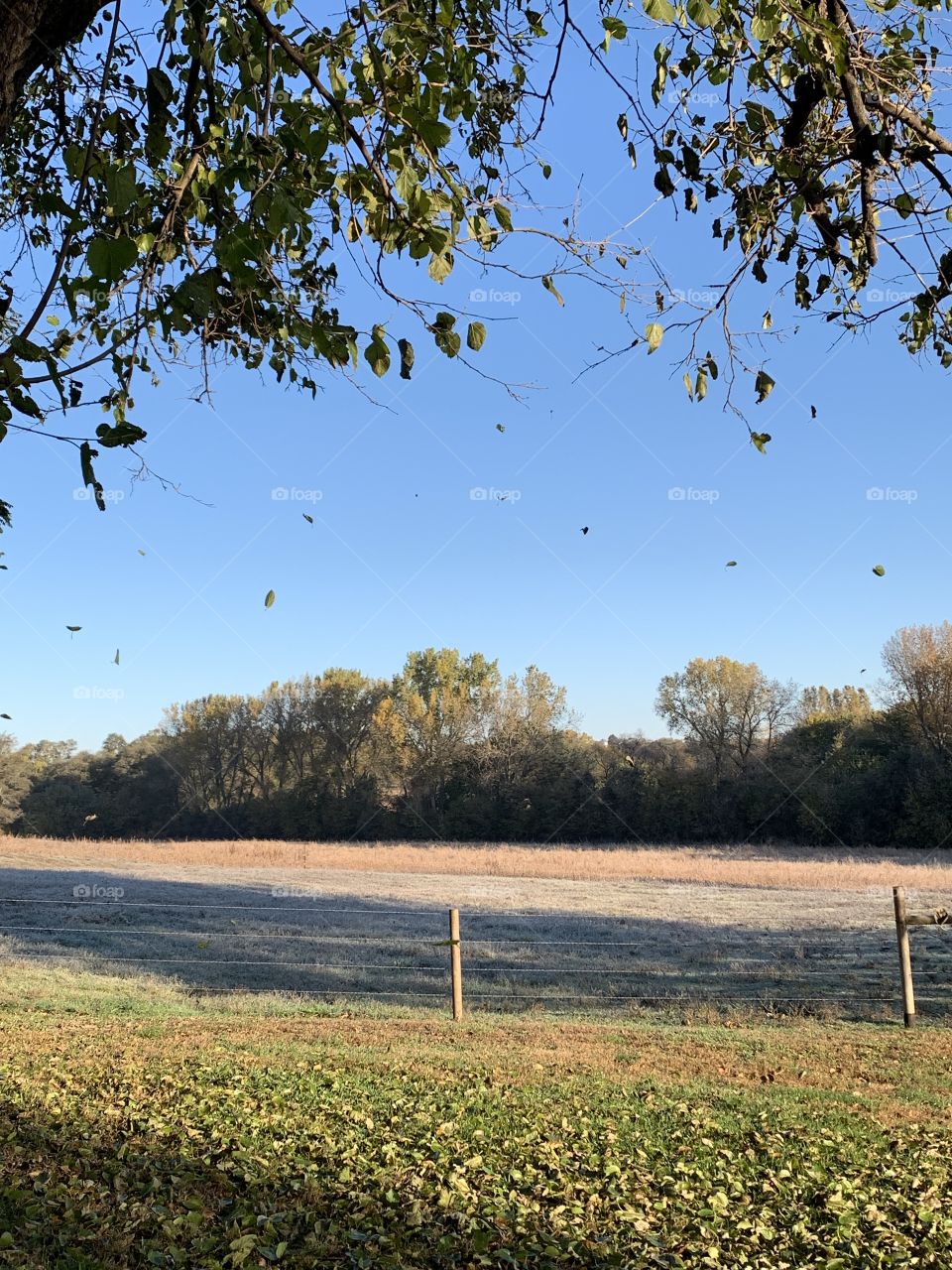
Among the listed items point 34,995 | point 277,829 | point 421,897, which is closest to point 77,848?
point 277,829

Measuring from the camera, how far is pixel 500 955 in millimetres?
14656

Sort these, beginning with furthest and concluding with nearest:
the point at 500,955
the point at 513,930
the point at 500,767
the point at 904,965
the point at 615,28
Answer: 1. the point at 500,767
2. the point at 513,930
3. the point at 500,955
4. the point at 904,965
5. the point at 615,28

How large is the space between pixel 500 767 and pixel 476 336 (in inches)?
1900

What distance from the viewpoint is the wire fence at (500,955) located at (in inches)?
459

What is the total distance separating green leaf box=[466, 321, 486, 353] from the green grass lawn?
3.51 meters

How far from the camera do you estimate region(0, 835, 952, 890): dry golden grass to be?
27.9 meters

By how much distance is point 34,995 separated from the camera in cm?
1084

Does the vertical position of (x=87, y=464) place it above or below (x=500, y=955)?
above

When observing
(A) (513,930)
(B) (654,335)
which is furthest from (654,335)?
(A) (513,930)

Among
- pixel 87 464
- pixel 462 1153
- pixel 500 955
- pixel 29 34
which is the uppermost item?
pixel 29 34

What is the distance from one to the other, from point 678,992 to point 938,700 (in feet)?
121

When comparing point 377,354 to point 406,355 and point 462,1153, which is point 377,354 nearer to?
point 406,355

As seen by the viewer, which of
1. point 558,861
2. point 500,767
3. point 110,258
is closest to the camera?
point 110,258

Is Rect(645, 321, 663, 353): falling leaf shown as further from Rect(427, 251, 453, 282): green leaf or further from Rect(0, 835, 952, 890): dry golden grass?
Rect(0, 835, 952, 890): dry golden grass
